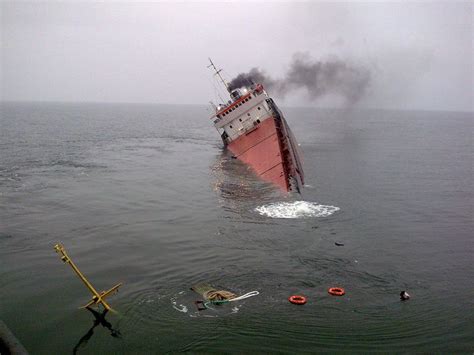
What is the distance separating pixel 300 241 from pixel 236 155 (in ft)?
125

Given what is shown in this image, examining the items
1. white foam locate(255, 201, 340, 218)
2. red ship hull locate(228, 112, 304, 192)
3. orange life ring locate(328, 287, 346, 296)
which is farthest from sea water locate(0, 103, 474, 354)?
red ship hull locate(228, 112, 304, 192)

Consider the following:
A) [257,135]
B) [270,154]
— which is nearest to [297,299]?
[270,154]

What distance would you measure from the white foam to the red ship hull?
5558 millimetres

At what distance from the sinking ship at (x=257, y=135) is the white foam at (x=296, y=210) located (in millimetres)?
9805

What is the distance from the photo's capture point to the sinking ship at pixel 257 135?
55.4 meters

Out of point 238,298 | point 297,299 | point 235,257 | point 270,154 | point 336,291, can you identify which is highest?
point 270,154

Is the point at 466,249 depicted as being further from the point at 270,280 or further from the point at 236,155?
the point at 236,155

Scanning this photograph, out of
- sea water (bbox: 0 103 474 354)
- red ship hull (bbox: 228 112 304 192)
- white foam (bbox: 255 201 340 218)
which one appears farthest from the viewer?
red ship hull (bbox: 228 112 304 192)

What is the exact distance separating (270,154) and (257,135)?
7498 mm

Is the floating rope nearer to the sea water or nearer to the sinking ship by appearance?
the sea water

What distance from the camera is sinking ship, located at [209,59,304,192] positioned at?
55406mm

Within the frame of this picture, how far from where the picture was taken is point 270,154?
186 feet

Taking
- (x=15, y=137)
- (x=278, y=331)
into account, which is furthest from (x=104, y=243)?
(x=15, y=137)

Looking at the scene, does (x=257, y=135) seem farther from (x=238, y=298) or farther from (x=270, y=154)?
(x=238, y=298)
